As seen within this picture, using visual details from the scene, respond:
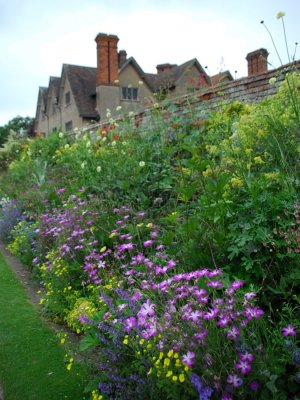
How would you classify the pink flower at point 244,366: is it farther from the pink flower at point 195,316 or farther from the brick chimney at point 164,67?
the brick chimney at point 164,67

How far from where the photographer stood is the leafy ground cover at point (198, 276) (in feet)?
6.14

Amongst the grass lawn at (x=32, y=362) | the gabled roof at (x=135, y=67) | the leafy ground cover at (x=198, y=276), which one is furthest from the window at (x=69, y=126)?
the grass lawn at (x=32, y=362)

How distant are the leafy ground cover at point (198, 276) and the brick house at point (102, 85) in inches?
838

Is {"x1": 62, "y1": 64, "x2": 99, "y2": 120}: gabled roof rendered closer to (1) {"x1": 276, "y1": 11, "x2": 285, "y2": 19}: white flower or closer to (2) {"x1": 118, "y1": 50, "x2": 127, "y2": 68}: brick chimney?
(2) {"x1": 118, "y1": 50, "x2": 127, "y2": 68}: brick chimney

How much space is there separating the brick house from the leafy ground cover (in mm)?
21283

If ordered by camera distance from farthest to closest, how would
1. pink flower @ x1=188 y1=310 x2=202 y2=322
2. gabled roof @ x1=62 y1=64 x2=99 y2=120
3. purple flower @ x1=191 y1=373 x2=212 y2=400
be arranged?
gabled roof @ x1=62 y1=64 x2=99 y2=120
pink flower @ x1=188 y1=310 x2=202 y2=322
purple flower @ x1=191 y1=373 x2=212 y2=400

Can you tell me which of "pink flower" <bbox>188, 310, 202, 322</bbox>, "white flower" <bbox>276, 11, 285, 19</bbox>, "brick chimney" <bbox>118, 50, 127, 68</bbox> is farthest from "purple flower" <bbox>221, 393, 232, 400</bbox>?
"brick chimney" <bbox>118, 50, 127, 68</bbox>

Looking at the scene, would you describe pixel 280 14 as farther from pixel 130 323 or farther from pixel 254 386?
pixel 254 386

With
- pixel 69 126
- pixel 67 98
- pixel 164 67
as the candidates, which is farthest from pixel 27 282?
pixel 164 67

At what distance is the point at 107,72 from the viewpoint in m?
26.1

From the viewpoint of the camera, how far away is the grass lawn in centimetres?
261

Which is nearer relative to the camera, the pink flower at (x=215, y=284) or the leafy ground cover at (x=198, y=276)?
the leafy ground cover at (x=198, y=276)

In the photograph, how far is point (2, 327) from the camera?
360cm

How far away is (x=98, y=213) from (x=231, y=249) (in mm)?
2277
